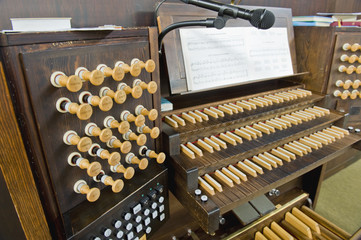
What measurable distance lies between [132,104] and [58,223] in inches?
20.0

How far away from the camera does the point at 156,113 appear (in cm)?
104

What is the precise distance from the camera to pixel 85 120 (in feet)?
2.75


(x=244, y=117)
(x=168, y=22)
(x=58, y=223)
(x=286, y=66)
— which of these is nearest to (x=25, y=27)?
(x=168, y=22)

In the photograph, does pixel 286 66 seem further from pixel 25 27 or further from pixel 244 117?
pixel 25 27

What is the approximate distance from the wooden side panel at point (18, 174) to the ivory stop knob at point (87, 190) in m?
0.12

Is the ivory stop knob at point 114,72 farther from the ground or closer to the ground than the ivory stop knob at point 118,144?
farther from the ground

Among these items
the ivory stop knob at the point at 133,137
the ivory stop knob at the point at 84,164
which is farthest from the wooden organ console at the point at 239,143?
the ivory stop knob at the point at 84,164

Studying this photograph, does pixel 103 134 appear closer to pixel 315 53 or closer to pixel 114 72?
pixel 114 72

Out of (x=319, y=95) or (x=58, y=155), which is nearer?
(x=58, y=155)

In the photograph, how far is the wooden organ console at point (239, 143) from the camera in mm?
1163

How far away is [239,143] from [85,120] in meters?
0.87

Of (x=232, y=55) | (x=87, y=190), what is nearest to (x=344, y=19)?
(x=232, y=55)

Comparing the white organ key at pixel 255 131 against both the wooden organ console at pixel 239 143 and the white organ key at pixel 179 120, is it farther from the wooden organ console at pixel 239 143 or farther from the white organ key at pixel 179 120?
the white organ key at pixel 179 120

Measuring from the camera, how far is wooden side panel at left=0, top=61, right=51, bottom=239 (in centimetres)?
67
